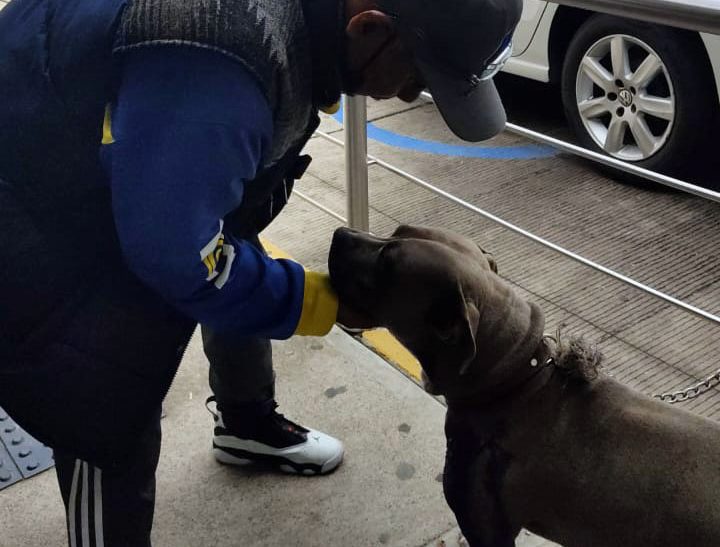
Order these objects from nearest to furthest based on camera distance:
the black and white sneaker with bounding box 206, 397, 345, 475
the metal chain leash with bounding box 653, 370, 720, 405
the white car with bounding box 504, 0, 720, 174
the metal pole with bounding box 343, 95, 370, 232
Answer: the metal chain leash with bounding box 653, 370, 720, 405 < the black and white sneaker with bounding box 206, 397, 345, 475 < the metal pole with bounding box 343, 95, 370, 232 < the white car with bounding box 504, 0, 720, 174

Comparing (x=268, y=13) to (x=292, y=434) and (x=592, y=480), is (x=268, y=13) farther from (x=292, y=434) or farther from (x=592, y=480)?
(x=292, y=434)

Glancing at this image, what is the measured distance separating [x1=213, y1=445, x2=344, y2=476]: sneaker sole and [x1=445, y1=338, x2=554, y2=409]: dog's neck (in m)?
0.85

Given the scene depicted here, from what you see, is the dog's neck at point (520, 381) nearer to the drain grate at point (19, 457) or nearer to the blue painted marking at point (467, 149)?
the drain grate at point (19, 457)

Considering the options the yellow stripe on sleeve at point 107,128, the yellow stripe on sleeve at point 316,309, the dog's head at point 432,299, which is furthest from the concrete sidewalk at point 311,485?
the yellow stripe on sleeve at point 107,128

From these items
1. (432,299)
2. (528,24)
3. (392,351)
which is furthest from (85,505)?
(528,24)

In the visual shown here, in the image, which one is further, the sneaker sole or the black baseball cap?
the sneaker sole

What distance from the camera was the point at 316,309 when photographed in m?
2.13

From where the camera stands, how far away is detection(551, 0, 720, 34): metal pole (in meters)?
2.12

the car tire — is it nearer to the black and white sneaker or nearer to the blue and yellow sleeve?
the black and white sneaker

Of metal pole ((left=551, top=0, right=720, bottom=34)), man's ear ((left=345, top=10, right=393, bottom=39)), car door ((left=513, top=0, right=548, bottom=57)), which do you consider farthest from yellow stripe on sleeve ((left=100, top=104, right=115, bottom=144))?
car door ((left=513, top=0, right=548, bottom=57))

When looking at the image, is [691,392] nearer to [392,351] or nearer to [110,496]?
[392,351]

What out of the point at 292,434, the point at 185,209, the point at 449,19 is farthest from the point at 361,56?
the point at 292,434

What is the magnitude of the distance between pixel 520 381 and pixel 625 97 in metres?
3.03

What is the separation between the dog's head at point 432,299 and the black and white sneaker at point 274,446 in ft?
2.40
